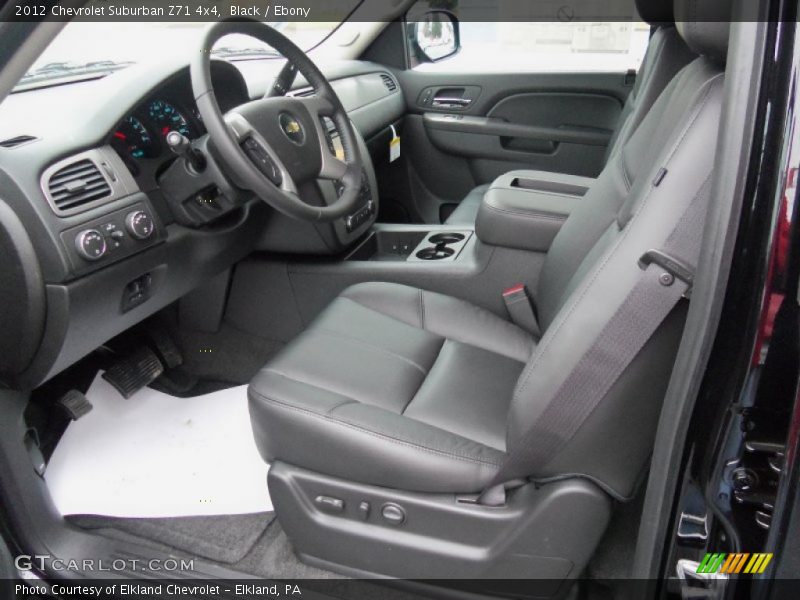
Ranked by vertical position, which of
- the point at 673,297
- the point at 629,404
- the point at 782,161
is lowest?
the point at 629,404

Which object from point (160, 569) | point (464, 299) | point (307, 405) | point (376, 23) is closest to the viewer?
point (307, 405)

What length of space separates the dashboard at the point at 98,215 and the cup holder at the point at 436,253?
0.32m

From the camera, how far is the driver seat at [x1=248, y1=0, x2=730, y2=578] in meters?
0.85

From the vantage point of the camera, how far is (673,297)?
2.65 ft

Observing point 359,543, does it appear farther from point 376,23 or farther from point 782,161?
point 376,23

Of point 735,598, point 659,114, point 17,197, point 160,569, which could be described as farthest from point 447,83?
point 735,598

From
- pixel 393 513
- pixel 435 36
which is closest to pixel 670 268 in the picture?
pixel 393 513

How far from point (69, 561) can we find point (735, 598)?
114cm

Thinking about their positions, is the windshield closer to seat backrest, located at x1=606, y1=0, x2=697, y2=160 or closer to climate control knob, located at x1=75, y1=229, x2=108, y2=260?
climate control knob, located at x1=75, y1=229, x2=108, y2=260

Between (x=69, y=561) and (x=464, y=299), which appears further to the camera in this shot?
(x=464, y=299)

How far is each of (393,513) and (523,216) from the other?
0.83 m

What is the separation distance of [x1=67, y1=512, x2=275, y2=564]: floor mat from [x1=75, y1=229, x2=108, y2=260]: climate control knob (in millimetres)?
582

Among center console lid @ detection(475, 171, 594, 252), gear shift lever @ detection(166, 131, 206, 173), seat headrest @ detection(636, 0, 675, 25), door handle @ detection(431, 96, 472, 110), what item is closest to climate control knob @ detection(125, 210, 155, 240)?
gear shift lever @ detection(166, 131, 206, 173)

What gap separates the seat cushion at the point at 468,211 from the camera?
2.19 metres
